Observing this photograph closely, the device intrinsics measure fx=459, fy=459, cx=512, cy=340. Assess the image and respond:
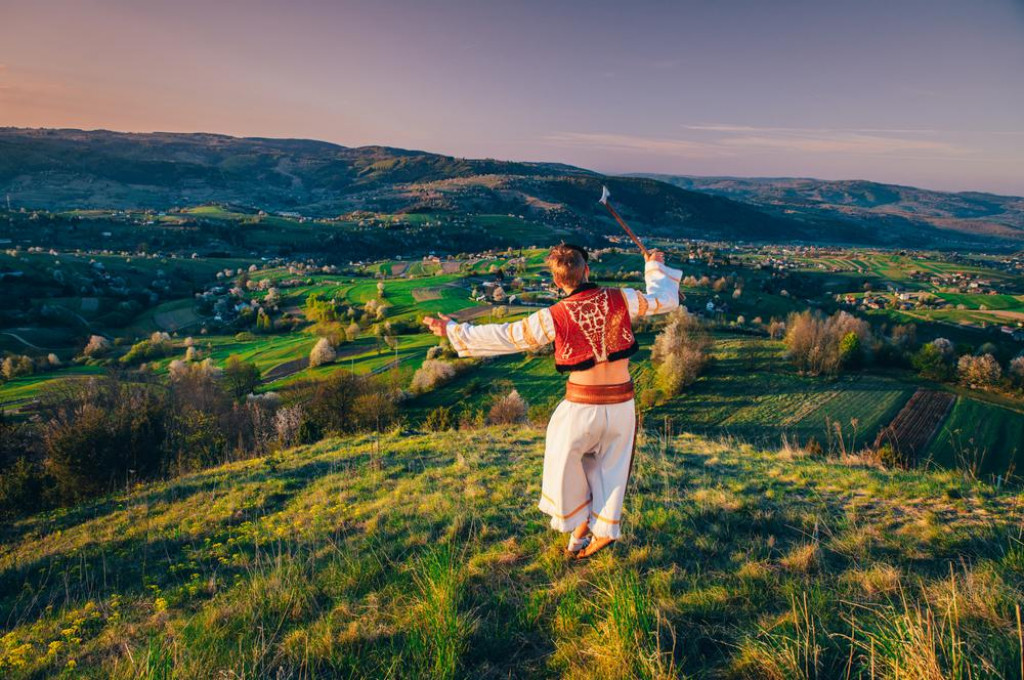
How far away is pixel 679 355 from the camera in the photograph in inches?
1992

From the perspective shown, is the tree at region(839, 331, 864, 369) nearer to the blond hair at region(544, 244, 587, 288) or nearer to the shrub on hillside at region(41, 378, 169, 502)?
the blond hair at region(544, 244, 587, 288)

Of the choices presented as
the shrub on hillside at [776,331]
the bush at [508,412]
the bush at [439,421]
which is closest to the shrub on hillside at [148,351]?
the bush at [439,421]

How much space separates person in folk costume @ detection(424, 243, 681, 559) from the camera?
463cm

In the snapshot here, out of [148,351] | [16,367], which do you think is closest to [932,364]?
[148,351]

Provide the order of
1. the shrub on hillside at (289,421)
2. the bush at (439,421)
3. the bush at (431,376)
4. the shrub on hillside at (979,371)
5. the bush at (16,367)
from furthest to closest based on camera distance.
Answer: the bush at (16,367) → the bush at (431,376) → the shrub on hillside at (979,371) → the shrub on hillside at (289,421) → the bush at (439,421)

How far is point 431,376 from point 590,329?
1825 inches

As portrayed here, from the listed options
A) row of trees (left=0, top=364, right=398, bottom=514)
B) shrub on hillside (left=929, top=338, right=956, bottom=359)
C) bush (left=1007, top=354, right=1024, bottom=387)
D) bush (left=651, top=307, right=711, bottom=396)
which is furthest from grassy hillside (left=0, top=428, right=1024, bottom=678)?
shrub on hillside (left=929, top=338, right=956, bottom=359)

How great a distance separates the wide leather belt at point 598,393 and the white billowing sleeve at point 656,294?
803 millimetres

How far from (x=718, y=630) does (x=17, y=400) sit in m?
65.9

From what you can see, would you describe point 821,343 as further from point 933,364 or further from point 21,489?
point 21,489

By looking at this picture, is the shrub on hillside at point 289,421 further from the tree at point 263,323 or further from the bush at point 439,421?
the tree at point 263,323

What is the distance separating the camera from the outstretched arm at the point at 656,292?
15.9 ft

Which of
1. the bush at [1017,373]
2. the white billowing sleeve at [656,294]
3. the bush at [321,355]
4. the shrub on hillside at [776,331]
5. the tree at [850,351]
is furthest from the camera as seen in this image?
the shrub on hillside at [776,331]

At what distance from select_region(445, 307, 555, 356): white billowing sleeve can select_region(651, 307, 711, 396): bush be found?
43303mm
